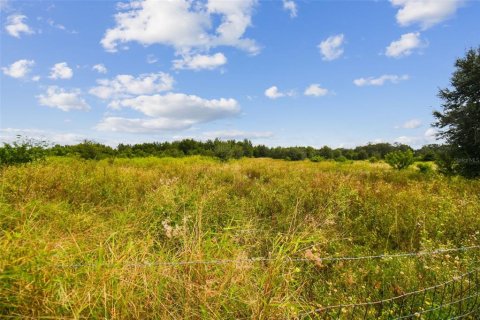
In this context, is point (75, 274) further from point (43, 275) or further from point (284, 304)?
point (284, 304)

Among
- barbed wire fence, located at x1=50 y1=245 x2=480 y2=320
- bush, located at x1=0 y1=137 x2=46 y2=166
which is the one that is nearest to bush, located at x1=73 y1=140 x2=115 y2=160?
bush, located at x1=0 y1=137 x2=46 y2=166

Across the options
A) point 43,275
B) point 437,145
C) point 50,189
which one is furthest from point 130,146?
point 43,275

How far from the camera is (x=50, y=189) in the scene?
6848 millimetres

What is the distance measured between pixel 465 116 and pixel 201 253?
52.5 feet

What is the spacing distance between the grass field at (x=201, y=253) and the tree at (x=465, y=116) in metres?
8.02

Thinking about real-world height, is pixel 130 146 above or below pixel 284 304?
above

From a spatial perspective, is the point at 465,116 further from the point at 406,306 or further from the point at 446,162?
the point at 406,306

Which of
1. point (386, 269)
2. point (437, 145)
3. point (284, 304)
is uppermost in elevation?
point (437, 145)

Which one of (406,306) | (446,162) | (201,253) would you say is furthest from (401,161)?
(201,253)

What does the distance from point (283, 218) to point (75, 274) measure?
4361mm

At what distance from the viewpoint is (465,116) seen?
14414 millimetres

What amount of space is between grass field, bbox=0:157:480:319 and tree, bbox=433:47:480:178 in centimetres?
802

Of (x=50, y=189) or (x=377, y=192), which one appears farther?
(x=377, y=192)

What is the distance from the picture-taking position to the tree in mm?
14172
